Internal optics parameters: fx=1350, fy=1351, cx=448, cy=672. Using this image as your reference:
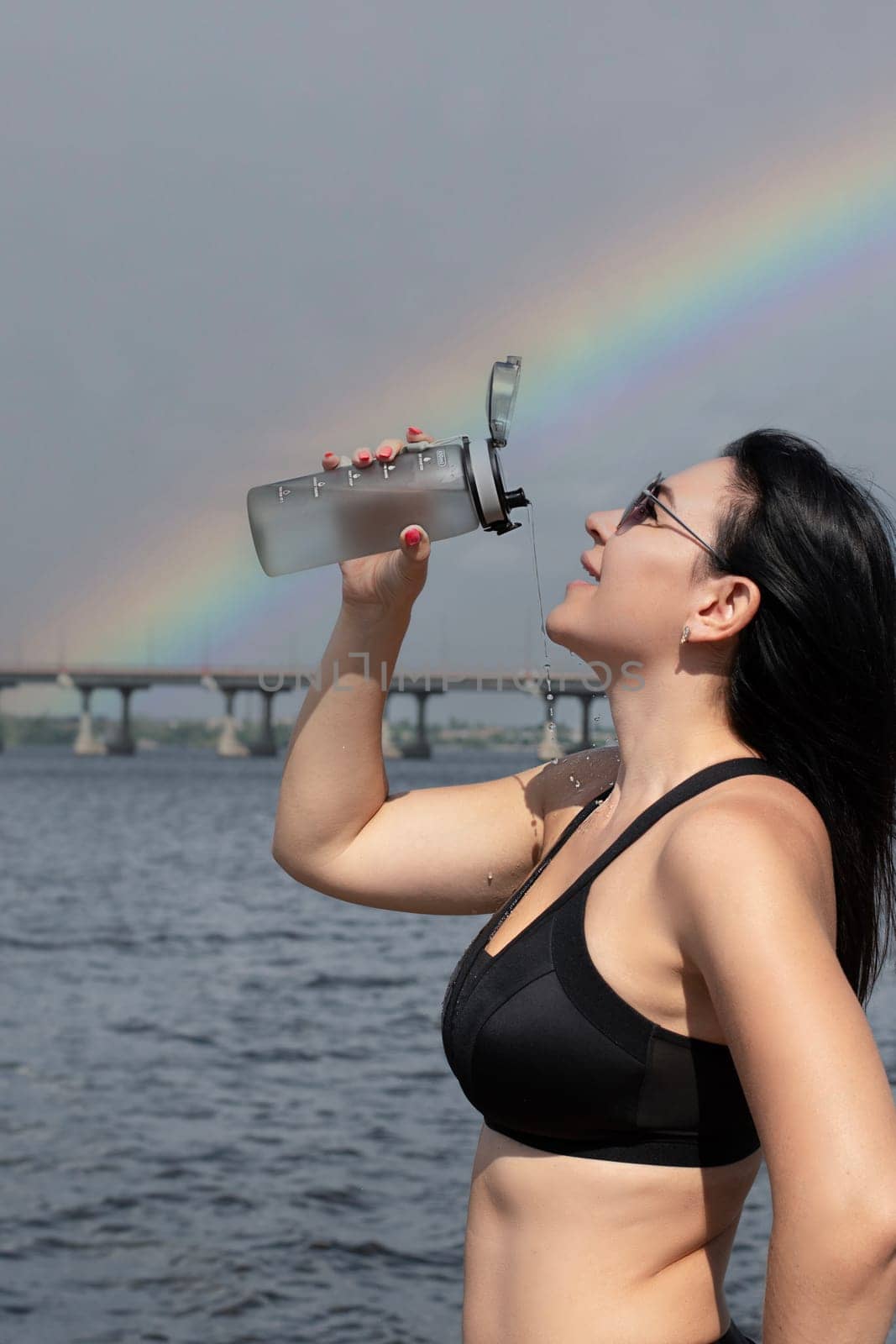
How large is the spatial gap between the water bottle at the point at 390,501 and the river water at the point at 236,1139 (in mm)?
5199

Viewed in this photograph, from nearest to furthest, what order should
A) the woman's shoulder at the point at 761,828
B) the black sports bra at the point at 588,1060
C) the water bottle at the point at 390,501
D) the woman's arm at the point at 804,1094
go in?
1. the woman's arm at the point at 804,1094
2. the woman's shoulder at the point at 761,828
3. the black sports bra at the point at 588,1060
4. the water bottle at the point at 390,501

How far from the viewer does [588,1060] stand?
1849mm

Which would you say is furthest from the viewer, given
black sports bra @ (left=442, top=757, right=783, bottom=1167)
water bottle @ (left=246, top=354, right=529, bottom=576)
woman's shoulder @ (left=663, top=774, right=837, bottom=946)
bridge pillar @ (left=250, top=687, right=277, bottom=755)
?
bridge pillar @ (left=250, top=687, right=277, bottom=755)

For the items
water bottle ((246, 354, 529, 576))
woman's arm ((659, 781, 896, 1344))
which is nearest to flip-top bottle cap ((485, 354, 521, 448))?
water bottle ((246, 354, 529, 576))

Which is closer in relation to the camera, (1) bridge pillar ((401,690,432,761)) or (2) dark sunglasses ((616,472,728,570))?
(2) dark sunglasses ((616,472,728,570))

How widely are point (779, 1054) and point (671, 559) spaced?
0.80m

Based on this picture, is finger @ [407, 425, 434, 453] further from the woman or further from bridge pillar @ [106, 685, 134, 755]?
bridge pillar @ [106, 685, 134, 755]

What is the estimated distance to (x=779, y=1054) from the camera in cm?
157

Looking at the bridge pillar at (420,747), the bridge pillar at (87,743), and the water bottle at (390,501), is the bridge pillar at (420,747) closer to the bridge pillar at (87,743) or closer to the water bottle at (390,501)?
the bridge pillar at (87,743)

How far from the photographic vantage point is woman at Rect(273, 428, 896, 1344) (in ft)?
5.24

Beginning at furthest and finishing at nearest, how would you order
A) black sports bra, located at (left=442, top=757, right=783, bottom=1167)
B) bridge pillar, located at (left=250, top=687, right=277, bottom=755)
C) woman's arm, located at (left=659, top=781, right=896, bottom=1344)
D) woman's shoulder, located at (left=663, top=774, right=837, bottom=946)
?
bridge pillar, located at (left=250, top=687, right=277, bottom=755) → black sports bra, located at (left=442, top=757, right=783, bottom=1167) → woman's shoulder, located at (left=663, top=774, right=837, bottom=946) → woman's arm, located at (left=659, top=781, right=896, bottom=1344)

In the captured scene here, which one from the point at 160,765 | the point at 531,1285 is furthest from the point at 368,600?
the point at 160,765

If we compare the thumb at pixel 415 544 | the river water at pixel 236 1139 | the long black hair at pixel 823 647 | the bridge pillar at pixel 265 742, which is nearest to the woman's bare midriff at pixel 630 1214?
the long black hair at pixel 823 647

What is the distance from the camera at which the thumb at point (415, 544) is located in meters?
2.38
